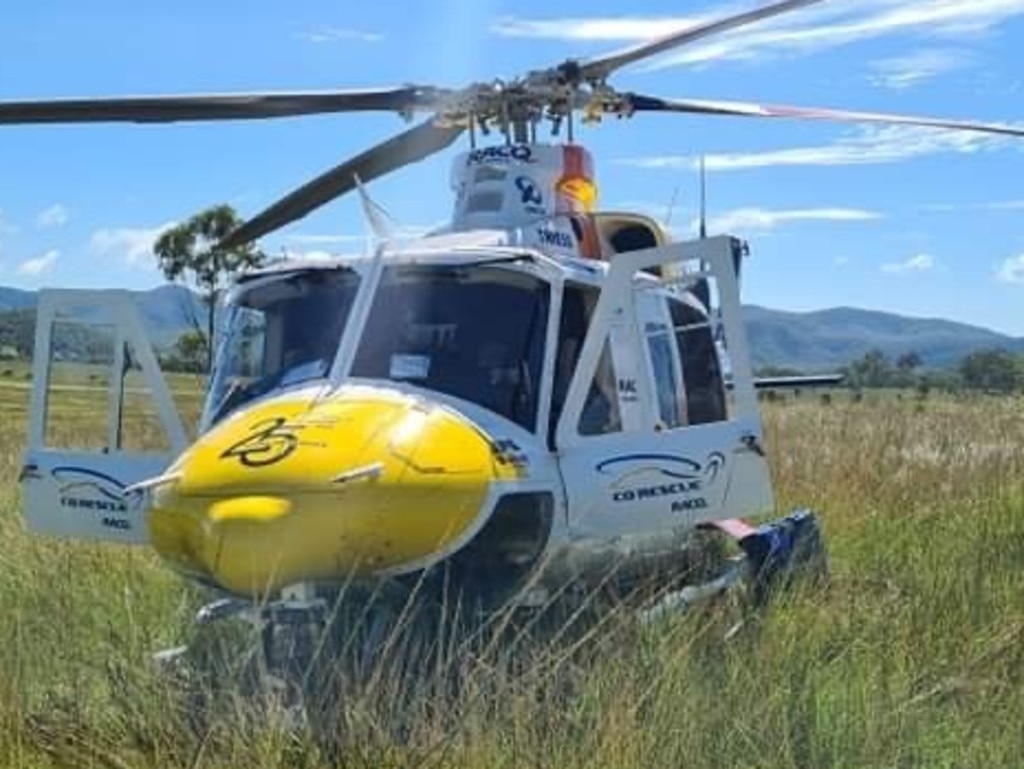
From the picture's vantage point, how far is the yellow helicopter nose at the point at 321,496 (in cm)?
538

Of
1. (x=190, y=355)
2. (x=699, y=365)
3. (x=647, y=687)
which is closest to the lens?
(x=647, y=687)

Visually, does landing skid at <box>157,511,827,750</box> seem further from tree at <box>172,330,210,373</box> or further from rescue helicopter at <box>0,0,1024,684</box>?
tree at <box>172,330,210,373</box>

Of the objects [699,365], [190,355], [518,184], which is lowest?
[190,355]

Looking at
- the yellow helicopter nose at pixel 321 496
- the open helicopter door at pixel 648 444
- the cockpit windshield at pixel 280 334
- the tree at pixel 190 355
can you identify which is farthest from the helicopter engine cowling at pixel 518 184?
the yellow helicopter nose at pixel 321 496

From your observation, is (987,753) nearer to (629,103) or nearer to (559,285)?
(559,285)

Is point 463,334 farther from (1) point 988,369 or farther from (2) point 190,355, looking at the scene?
(1) point 988,369

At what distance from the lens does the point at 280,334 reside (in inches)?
279

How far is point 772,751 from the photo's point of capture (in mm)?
4953

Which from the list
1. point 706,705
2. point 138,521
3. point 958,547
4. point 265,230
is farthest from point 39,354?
point 958,547

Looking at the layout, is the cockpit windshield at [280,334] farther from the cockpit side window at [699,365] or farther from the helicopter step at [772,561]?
the cockpit side window at [699,365]

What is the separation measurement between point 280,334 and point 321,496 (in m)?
1.87

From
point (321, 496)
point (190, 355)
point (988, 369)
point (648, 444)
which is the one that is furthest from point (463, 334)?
point (988, 369)

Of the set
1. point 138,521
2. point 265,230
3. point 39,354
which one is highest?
point 265,230

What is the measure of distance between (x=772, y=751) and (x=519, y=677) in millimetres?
968
